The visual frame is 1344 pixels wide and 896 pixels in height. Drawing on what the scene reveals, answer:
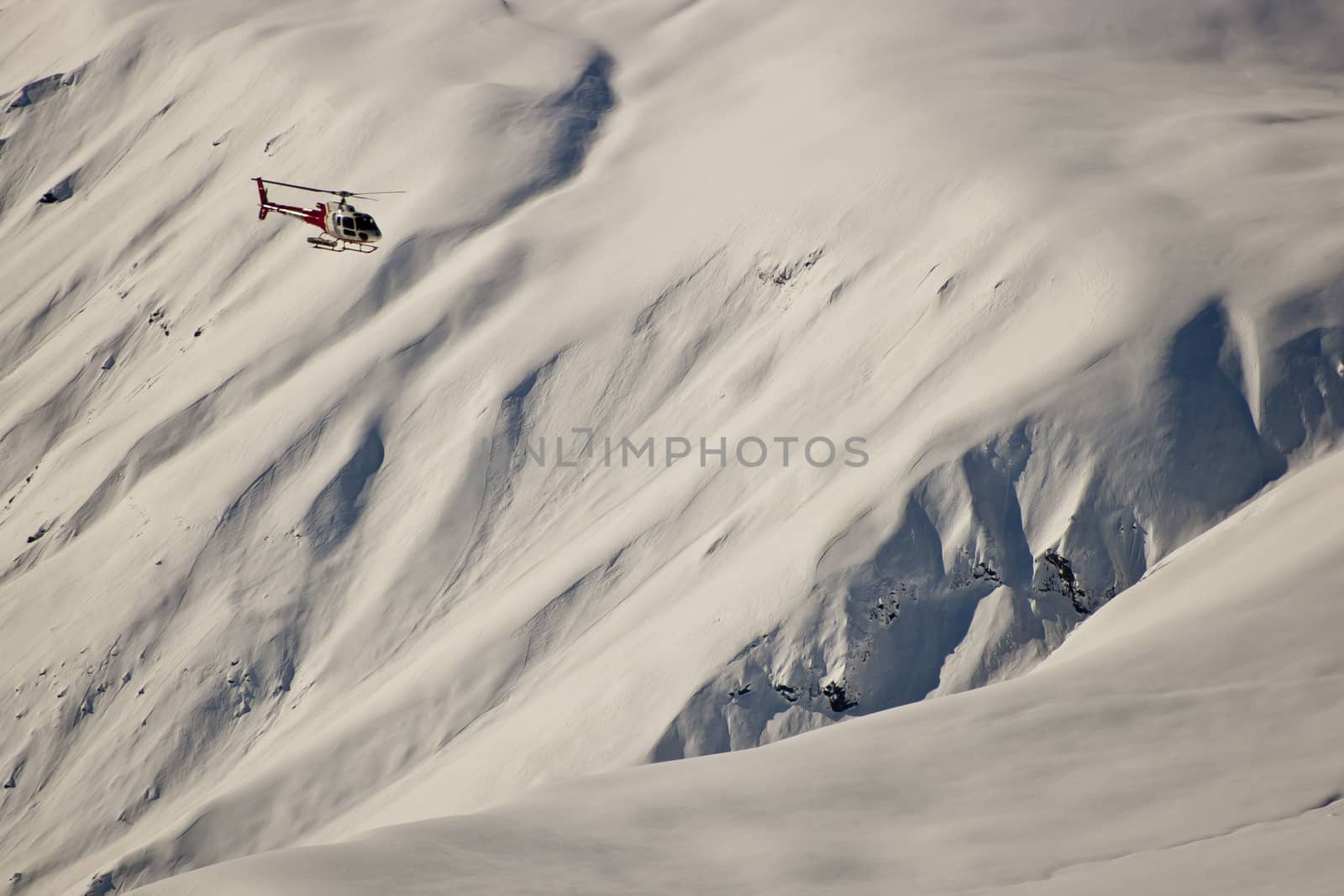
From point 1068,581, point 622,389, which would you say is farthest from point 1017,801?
point 622,389

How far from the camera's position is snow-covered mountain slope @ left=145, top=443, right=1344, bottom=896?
16094 millimetres

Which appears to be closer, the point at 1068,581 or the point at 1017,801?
the point at 1017,801

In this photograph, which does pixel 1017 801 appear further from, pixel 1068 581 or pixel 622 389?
pixel 622 389

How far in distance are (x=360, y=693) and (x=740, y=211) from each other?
52.0ft

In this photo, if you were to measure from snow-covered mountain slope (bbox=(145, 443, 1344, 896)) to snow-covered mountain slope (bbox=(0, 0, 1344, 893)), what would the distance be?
1.11 metres

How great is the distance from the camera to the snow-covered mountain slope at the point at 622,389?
2717cm

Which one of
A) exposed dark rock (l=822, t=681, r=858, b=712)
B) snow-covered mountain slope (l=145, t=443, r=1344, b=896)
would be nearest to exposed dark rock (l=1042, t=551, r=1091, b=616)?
snow-covered mountain slope (l=145, t=443, r=1344, b=896)

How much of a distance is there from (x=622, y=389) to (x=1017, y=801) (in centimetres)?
2101

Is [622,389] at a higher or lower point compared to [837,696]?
higher

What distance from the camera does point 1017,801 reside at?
706 inches

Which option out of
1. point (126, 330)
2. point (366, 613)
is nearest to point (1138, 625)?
point (366, 613)

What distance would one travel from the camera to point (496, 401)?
1521 inches

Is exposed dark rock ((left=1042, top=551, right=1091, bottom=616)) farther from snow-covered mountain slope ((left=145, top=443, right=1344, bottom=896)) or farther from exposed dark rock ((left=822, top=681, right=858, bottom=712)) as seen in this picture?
exposed dark rock ((left=822, top=681, right=858, bottom=712))

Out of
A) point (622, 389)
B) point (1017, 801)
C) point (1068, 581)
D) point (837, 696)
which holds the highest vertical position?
point (1017, 801)
